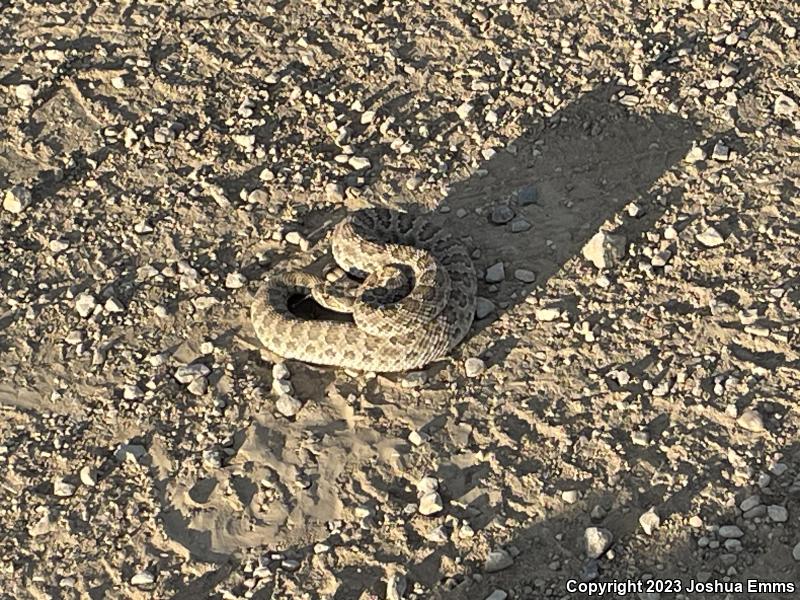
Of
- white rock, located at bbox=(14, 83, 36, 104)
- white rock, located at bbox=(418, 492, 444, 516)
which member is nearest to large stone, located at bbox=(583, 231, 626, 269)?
white rock, located at bbox=(418, 492, 444, 516)

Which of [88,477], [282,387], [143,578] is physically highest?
[282,387]

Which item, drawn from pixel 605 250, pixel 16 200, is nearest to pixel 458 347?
pixel 605 250

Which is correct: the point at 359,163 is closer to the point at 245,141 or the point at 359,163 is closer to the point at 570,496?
the point at 245,141


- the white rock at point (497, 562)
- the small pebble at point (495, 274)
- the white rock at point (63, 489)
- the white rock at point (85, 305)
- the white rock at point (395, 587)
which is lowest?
the white rock at point (63, 489)

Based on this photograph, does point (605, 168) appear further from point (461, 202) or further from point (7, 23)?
point (7, 23)

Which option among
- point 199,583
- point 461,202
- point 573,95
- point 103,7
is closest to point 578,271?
point 461,202

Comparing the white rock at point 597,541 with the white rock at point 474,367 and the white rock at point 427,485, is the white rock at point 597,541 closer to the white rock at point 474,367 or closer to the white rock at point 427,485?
the white rock at point 427,485

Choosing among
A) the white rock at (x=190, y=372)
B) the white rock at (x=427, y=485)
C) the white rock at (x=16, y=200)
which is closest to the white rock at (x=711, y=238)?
the white rock at (x=427, y=485)
